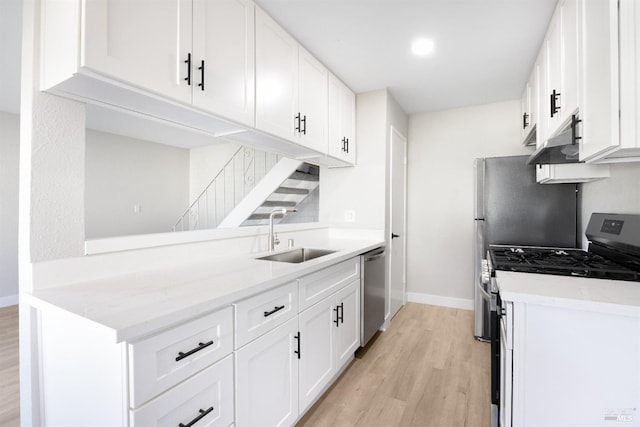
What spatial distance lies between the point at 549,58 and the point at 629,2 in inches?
39.7

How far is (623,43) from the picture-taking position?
0.97m

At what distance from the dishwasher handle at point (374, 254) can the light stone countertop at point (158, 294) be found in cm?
89

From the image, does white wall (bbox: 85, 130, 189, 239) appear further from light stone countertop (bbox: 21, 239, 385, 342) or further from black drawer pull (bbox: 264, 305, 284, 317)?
black drawer pull (bbox: 264, 305, 284, 317)

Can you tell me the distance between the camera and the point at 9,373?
6.72ft

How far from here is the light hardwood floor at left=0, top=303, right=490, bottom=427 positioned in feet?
5.44

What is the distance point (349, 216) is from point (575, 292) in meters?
1.99

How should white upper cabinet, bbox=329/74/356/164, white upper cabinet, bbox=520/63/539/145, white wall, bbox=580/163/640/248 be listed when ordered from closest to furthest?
1. white wall, bbox=580/163/640/248
2. white upper cabinet, bbox=520/63/539/145
3. white upper cabinet, bbox=329/74/356/164

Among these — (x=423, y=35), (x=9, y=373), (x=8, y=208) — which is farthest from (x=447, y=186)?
(x=8, y=208)

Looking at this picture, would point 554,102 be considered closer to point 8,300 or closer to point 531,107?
point 531,107

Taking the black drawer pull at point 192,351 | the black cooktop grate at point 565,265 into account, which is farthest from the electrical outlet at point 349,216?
the black drawer pull at point 192,351

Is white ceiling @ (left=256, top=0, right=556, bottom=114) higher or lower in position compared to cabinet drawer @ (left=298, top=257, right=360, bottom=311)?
higher

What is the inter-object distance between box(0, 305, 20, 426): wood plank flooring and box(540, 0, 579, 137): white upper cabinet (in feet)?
10.9

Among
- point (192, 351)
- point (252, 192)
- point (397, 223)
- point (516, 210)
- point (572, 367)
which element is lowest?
point (572, 367)

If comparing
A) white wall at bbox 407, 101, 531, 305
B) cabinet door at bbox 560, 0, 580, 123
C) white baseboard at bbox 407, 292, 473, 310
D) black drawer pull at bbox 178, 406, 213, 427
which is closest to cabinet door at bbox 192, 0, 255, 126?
black drawer pull at bbox 178, 406, 213, 427
